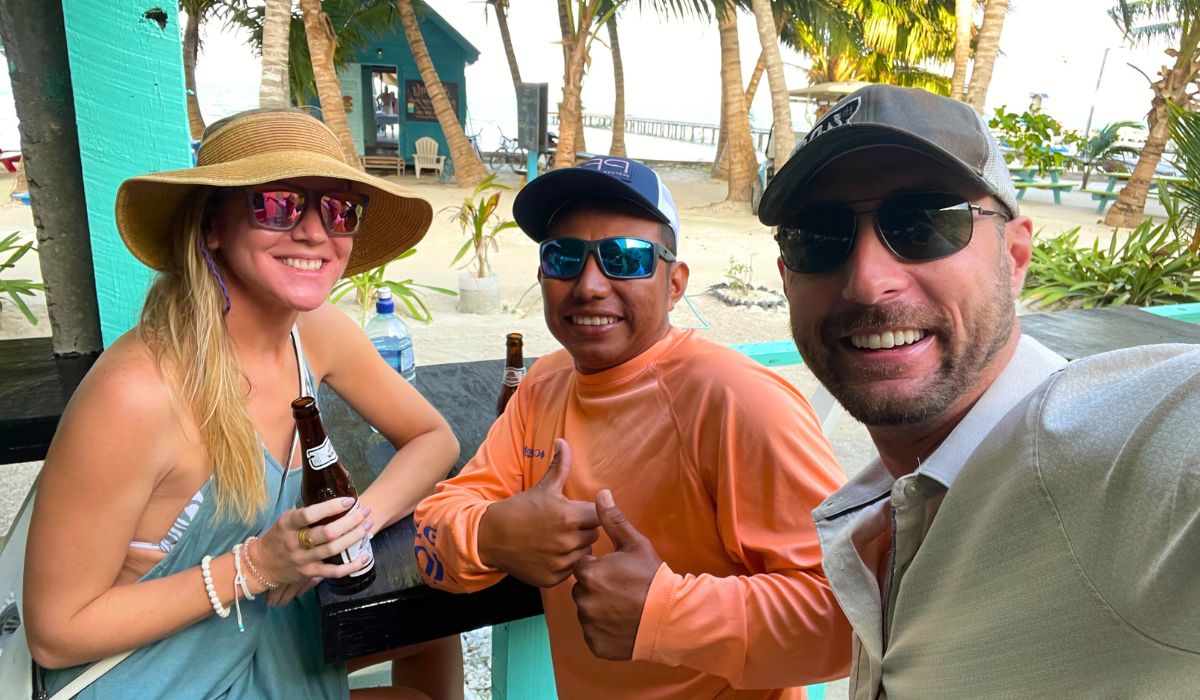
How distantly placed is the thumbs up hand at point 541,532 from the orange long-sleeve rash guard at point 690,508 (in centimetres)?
7

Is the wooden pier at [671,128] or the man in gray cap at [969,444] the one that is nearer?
the man in gray cap at [969,444]

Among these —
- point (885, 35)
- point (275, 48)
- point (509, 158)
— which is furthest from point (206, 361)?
point (885, 35)

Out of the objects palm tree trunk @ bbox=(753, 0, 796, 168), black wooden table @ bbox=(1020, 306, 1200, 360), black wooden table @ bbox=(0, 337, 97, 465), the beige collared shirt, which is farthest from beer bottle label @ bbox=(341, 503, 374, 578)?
palm tree trunk @ bbox=(753, 0, 796, 168)

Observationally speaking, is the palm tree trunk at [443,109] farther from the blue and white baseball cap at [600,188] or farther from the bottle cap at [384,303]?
the blue and white baseball cap at [600,188]

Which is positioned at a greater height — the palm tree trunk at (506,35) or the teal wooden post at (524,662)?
the palm tree trunk at (506,35)

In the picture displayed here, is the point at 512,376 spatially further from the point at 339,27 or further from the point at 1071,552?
the point at 339,27

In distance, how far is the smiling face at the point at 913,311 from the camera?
1098mm

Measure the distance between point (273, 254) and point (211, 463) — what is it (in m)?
0.48

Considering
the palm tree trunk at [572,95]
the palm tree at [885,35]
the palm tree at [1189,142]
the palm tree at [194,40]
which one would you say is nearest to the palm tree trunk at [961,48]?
the palm tree at [885,35]

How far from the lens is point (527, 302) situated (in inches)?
323

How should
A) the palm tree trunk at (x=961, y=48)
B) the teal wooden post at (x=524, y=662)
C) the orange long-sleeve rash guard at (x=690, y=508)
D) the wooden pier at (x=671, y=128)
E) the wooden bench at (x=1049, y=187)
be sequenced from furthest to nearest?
the wooden pier at (x=671, y=128) < the wooden bench at (x=1049, y=187) < the palm tree trunk at (x=961, y=48) < the teal wooden post at (x=524, y=662) < the orange long-sleeve rash guard at (x=690, y=508)

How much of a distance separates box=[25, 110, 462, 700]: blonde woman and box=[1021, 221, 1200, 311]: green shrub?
8.46 meters

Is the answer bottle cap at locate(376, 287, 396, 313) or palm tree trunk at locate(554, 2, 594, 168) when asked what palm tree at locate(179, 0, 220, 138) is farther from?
bottle cap at locate(376, 287, 396, 313)

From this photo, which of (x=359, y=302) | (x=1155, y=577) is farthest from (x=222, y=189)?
(x=359, y=302)
